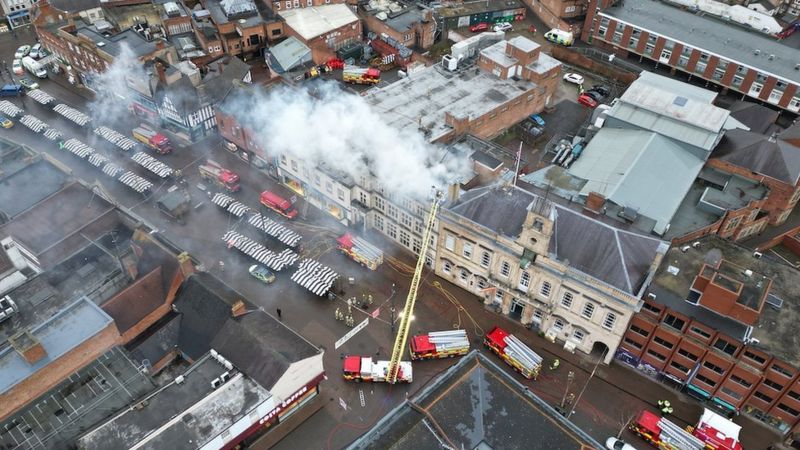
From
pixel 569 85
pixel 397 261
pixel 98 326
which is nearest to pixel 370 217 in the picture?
pixel 397 261

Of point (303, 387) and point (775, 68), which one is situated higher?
point (775, 68)

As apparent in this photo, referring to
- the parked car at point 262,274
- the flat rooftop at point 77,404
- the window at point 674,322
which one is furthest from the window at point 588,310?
the flat rooftop at point 77,404

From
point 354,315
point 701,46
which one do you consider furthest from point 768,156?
point 354,315

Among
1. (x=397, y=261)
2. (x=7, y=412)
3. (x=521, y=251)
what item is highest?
(x=521, y=251)

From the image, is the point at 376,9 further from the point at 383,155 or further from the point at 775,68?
the point at 775,68

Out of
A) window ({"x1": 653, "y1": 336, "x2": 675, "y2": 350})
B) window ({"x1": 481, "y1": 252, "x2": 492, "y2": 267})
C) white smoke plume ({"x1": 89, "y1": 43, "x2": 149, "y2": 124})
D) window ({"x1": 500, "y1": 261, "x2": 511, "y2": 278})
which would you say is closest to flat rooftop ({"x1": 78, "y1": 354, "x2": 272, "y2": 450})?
window ({"x1": 481, "y1": 252, "x2": 492, "y2": 267})

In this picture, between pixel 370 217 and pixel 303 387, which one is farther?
pixel 370 217

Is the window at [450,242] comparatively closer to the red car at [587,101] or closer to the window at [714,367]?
the window at [714,367]
